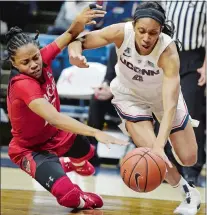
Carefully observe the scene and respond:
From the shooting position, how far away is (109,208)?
471 centimetres

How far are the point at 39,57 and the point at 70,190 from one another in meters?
0.98

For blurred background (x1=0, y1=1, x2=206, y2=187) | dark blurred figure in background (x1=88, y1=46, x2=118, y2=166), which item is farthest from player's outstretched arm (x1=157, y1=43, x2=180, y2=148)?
dark blurred figure in background (x1=88, y1=46, x2=118, y2=166)

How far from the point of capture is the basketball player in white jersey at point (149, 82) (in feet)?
13.6

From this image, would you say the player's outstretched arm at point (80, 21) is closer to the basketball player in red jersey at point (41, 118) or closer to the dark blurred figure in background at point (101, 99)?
the basketball player in red jersey at point (41, 118)

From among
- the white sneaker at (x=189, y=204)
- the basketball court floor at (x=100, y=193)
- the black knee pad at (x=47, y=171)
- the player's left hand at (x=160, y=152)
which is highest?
the player's left hand at (x=160, y=152)

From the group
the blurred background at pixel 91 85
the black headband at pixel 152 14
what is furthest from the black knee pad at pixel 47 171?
the blurred background at pixel 91 85

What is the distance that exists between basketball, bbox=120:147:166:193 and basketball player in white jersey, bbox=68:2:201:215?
6cm

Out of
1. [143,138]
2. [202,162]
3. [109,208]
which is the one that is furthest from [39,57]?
[202,162]

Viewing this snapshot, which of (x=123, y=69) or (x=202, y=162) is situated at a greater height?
(x=123, y=69)

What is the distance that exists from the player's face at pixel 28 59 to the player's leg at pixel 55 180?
2.10 feet

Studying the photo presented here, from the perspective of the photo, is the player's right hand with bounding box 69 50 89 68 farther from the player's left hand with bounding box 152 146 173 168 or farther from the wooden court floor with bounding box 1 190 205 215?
the wooden court floor with bounding box 1 190 205 215

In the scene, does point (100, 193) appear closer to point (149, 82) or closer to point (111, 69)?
point (149, 82)

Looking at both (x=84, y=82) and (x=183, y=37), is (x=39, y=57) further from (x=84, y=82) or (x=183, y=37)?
(x=84, y=82)

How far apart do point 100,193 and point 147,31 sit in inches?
74.7
